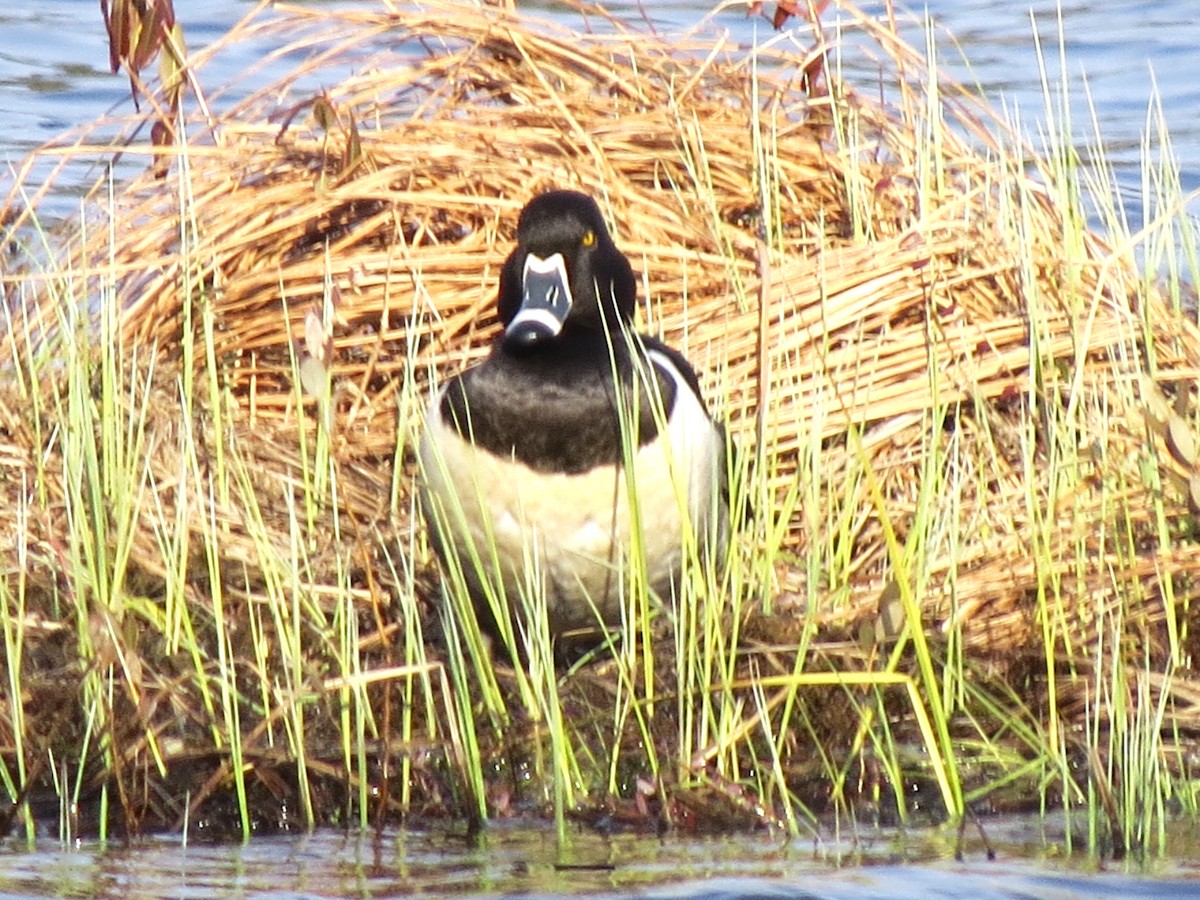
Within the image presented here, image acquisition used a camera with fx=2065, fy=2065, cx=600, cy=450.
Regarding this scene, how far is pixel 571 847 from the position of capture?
3.44 meters

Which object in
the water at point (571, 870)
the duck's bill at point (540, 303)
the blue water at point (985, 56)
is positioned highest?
the blue water at point (985, 56)

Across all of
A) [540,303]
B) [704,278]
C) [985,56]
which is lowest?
[540,303]

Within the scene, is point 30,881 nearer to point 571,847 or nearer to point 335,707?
point 335,707

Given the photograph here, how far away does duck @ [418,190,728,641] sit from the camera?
389cm

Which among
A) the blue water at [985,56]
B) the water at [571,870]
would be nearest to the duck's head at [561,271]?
the water at [571,870]

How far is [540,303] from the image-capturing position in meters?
4.04

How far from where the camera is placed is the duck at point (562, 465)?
3891mm

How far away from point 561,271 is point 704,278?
1.04 meters

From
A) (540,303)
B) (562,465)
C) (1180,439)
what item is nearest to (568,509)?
(562,465)

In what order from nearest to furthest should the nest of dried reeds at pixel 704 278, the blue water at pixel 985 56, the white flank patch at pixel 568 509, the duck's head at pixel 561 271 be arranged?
the white flank patch at pixel 568 509, the duck's head at pixel 561 271, the nest of dried reeds at pixel 704 278, the blue water at pixel 985 56

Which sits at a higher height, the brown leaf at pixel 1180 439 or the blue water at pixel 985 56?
the blue water at pixel 985 56

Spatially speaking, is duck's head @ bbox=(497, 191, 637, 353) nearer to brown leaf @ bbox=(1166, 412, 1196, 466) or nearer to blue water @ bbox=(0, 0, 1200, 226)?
brown leaf @ bbox=(1166, 412, 1196, 466)

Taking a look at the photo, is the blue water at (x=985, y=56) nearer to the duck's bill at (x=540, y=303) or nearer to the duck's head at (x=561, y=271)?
the duck's head at (x=561, y=271)

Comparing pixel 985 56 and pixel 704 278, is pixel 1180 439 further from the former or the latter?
pixel 985 56
